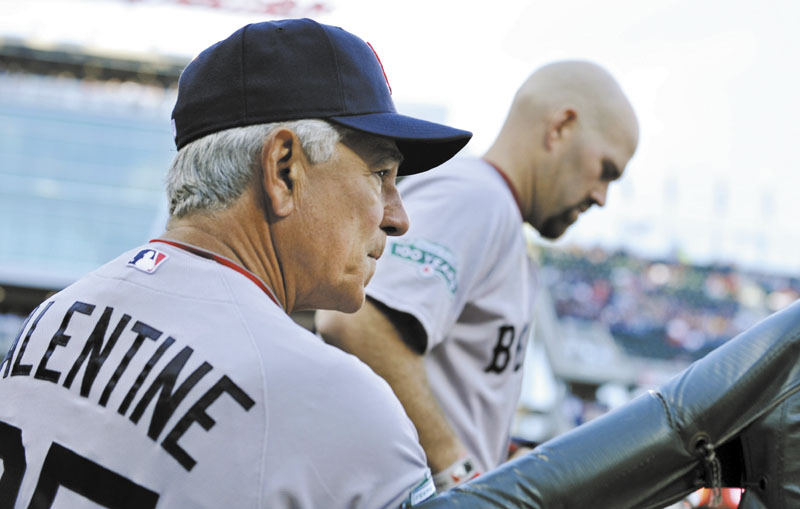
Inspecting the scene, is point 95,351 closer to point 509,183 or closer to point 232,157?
point 232,157

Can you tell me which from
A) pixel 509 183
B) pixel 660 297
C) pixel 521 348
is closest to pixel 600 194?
pixel 509 183

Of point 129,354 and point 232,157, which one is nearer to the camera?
point 129,354

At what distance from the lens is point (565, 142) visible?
6.85 feet

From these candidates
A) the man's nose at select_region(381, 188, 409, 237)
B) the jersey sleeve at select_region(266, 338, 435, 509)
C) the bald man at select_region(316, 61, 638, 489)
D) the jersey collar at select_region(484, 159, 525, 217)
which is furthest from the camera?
the jersey collar at select_region(484, 159, 525, 217)

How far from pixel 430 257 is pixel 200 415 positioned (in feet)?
3.23

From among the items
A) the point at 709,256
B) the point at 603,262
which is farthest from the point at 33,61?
the point at 709,256

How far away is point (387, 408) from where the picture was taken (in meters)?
0.82

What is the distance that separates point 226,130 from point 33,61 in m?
29.8

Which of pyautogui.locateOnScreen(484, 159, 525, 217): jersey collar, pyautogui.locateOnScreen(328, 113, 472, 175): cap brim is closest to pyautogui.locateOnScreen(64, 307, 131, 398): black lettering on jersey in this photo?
pyautogui.locateOnScreen(328, 113, 472, 175): cap brim

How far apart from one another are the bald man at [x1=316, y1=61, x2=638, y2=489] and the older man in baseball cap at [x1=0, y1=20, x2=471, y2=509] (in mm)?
572

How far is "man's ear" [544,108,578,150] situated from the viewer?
81.9 inches

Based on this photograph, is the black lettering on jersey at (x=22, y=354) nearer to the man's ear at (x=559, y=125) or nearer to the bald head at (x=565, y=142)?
the bald head at (x=565, y=142)

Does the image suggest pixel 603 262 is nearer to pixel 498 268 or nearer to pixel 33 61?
pixel 33 61

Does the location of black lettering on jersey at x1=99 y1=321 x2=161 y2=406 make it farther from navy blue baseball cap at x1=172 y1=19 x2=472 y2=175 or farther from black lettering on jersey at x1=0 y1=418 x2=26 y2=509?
navy blue baseball cap at x1=172 y1=19 x2=472 y2=175
